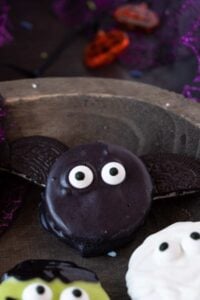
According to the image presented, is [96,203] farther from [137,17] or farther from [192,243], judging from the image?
[137,17]

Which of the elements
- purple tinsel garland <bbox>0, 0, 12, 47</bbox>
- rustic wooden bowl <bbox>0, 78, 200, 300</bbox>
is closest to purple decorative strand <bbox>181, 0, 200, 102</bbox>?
rustic wooden bowl <bbox>0, 78, 200, 300</bbox>

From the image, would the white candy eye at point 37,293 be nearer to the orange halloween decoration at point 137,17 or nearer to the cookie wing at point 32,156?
the cookie wing at point 32,156

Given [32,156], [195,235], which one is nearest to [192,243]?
[195,235]

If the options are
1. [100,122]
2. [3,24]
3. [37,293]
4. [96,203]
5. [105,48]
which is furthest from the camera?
[105,48]

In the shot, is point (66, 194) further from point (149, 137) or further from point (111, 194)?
point (149, 137)

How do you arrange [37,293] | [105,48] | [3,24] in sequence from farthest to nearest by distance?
[105,48] < [3,24] < [37,293]

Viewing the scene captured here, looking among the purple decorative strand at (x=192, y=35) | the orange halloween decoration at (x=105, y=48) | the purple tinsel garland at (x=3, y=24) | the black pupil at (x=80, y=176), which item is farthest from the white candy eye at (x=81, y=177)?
the orange halloween decoration at (x=105, y=48)
